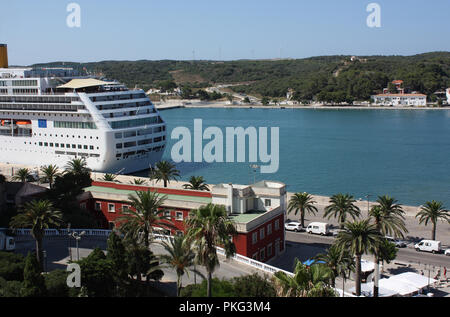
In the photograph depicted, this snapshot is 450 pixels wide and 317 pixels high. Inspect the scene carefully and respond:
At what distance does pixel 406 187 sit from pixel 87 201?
1211 inches

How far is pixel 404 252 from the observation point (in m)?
25.2

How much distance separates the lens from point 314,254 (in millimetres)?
24141

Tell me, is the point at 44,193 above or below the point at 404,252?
above

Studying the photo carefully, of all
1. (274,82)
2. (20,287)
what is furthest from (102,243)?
(274,82)

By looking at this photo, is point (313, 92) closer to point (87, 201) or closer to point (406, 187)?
point (406, 187)

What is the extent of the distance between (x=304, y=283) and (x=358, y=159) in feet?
158

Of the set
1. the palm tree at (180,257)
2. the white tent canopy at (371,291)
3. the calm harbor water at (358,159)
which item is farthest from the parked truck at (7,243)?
the calm harbor water at (358,159)

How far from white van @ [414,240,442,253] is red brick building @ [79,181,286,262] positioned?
6.99 m

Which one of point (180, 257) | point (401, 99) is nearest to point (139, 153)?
point (180, 257)

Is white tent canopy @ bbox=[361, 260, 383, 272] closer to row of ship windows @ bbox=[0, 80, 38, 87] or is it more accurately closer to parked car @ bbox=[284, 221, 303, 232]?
parked car @ bbox=[284, 221, 303, 232]

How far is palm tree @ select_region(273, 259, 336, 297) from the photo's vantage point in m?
14.2

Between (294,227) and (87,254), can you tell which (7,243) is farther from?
(294,227)

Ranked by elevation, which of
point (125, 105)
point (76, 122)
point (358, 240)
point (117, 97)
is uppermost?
point (117, 97)

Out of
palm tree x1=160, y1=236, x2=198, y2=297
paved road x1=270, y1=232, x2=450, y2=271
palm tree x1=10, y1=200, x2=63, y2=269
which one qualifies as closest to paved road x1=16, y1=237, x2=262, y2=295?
palm tree x1=10, y1=200, x2=63, y2=269
